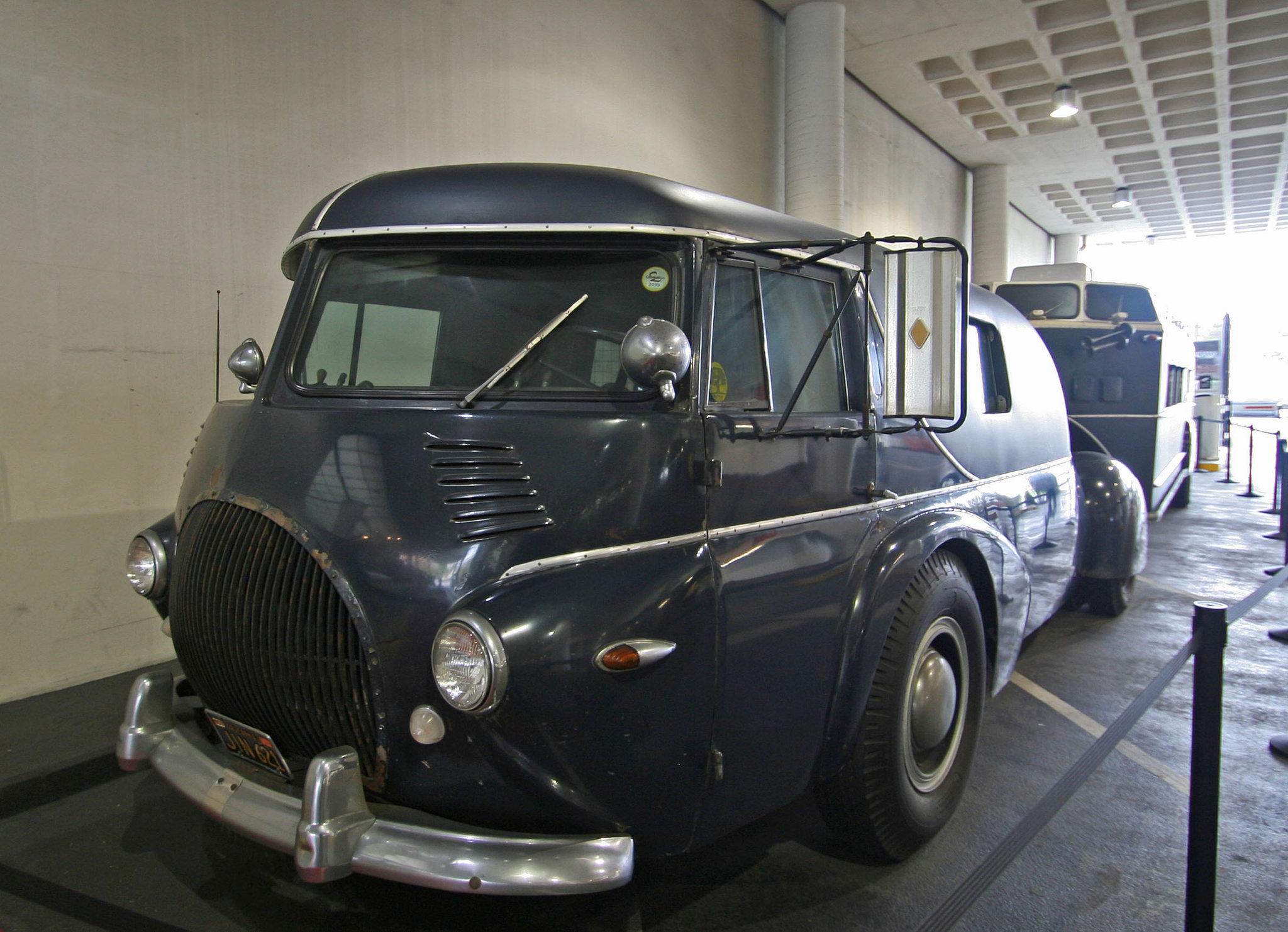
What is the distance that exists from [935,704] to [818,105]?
8.06 meters

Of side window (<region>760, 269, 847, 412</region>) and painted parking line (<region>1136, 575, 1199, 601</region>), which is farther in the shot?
painted parking line (<region>1136, 575, 1199, 601</region>)

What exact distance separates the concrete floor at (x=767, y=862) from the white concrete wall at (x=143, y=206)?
763mm

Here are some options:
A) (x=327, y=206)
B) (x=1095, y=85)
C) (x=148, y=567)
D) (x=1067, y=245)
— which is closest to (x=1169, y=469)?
(x=1095, y=85)

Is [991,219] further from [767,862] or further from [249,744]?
[249,744]

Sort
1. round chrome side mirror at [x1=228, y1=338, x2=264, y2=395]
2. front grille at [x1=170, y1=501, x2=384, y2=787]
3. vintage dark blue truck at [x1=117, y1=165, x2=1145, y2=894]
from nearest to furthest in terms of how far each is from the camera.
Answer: vintage dark blue truck at [x1=117, y1=165, x2=1145, y2=894]
front grille at [x1=170, y1=501, x2=384, y2=787]
round chrome side mirror at [x1=228, y1=338, x2=264, y2=395]

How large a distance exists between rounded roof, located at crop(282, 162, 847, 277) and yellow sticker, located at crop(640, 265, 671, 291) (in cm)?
13

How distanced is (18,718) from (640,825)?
133 inches

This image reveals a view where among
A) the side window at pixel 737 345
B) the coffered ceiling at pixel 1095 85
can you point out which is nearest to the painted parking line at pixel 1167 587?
the side window at pixel 737 345

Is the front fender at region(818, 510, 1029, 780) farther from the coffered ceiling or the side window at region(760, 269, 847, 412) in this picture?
the coffered ceiling

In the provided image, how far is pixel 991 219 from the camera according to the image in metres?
16.7

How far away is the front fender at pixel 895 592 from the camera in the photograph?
266cm

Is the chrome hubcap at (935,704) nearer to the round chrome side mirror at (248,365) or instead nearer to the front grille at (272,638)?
the front grille at (272,638)

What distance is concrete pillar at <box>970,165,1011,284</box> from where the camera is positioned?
16703 mm

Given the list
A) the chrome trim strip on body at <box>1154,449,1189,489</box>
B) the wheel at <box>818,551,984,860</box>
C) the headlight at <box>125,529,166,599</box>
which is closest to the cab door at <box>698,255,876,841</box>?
the wheel at <box>818,551,984,860</box>
